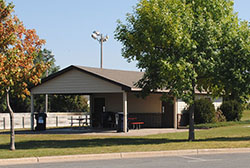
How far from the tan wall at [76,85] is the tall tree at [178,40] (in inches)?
271

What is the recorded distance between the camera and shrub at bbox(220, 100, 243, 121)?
33000 mm

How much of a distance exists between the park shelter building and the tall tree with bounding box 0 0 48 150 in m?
9.39

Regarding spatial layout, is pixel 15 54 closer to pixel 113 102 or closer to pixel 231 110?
pixel 113 102

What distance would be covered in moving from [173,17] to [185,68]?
217 cm

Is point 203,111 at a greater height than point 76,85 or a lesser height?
lesser

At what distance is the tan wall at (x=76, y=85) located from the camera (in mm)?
25323

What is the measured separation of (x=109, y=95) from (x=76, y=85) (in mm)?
4066

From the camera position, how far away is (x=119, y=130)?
2473 centimetres

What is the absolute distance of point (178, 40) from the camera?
16344mm

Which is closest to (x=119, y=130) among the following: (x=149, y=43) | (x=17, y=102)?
(x=149, y=43)

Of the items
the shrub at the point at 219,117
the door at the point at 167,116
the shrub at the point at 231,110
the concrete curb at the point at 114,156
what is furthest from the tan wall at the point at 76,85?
the shrub at the point at 231,110

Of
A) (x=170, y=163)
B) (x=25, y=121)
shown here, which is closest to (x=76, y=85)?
(x=25, y=121)

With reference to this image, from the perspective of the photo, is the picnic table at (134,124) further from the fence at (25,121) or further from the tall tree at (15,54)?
the tall tree at (15,54)

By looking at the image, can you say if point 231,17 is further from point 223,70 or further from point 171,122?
point 171,122
